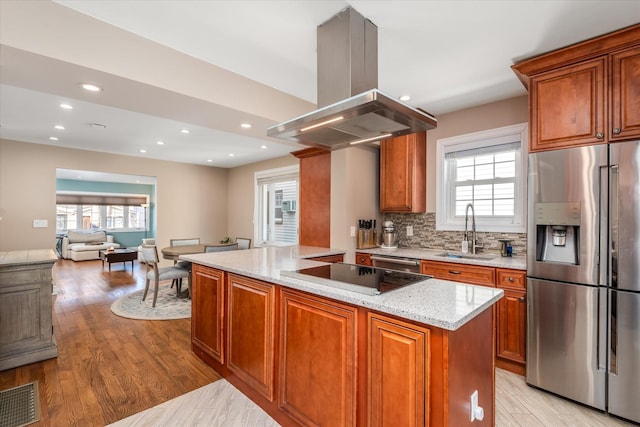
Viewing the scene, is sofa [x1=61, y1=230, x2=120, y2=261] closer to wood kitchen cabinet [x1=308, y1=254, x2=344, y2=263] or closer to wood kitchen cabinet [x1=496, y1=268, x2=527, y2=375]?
wood kitchen cabinet [x1=308, y1=254, x2=344, y2=263]

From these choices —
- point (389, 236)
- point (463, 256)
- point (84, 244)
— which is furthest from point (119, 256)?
point (463, 256)

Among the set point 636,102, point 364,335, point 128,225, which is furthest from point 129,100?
point 128,225

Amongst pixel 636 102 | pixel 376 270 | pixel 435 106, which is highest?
pixel 435 106

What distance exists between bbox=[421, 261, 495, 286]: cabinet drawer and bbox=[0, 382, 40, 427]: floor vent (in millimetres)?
3183

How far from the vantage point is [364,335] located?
4.79ft

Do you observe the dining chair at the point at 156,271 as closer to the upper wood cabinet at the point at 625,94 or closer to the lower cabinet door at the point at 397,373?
the lower cabinet door at the point at 397,373

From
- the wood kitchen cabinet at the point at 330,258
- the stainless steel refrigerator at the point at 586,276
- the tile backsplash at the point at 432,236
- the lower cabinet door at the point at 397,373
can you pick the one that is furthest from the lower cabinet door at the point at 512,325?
the lower cabinet door at the point at 397,373

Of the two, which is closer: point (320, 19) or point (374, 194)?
point (320, 19)

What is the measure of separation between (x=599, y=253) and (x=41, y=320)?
14.7 feet

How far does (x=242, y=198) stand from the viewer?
7.58 metres

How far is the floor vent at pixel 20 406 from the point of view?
1921mm

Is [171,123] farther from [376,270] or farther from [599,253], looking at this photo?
[599,253]

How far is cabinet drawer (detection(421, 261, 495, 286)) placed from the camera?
265cm

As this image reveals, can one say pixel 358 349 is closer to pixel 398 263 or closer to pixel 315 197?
pixel 398 263
